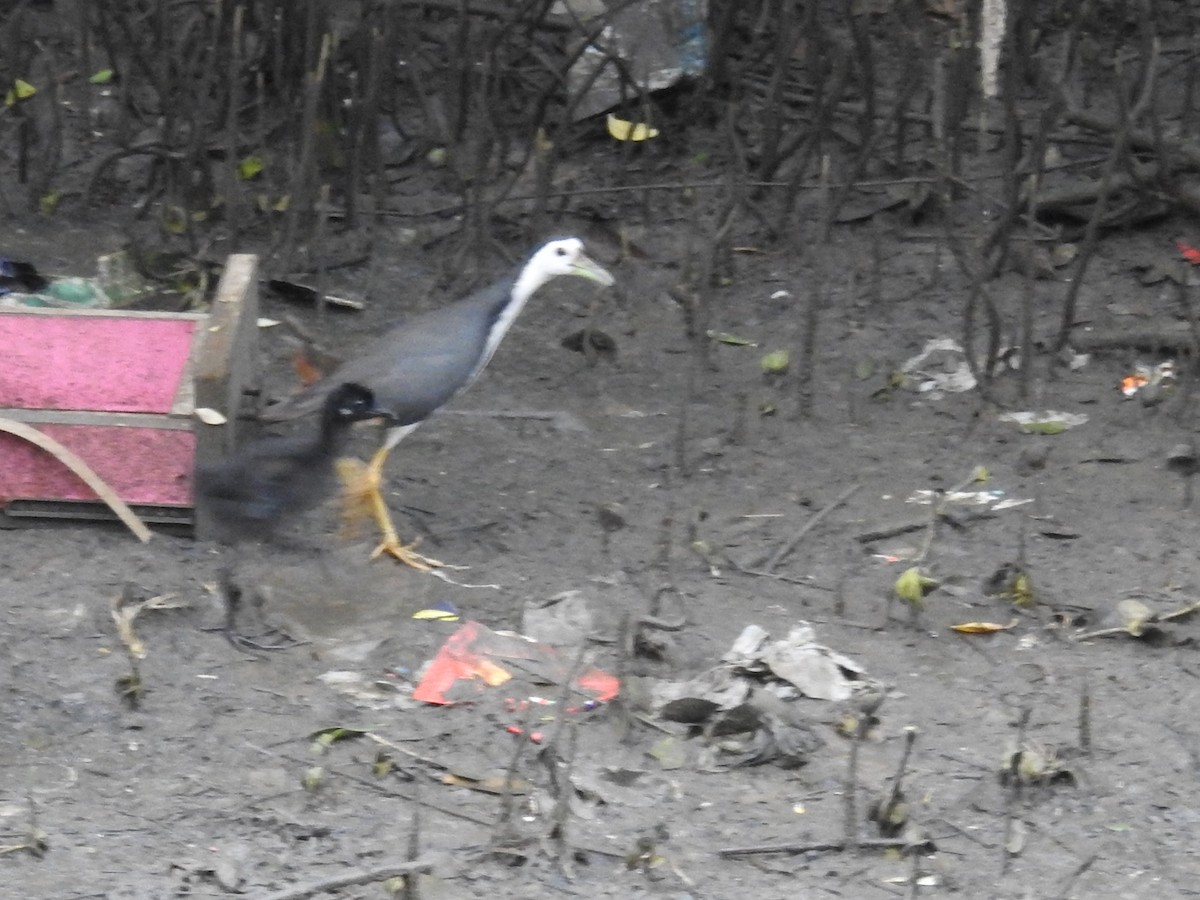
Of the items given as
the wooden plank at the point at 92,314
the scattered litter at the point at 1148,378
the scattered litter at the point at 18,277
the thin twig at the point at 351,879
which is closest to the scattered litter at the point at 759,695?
the thin twig at the point at 351,879

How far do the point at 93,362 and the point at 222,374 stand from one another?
51 cm

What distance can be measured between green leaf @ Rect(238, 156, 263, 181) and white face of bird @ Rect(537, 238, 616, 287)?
2.15m

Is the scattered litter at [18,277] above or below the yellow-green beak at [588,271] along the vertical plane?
below

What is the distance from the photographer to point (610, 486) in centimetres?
572

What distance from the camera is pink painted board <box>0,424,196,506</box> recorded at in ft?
16.2

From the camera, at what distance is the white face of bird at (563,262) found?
20.2ft

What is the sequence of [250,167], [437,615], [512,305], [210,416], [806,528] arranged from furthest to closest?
[250,167], [512,305], [806,528], [210,416], [437,615]

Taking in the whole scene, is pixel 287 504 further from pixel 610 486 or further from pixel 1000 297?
pixel 1000 297

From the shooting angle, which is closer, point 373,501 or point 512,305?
point 373,501

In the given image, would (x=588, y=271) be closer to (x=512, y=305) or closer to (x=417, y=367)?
(x=512, y=305)

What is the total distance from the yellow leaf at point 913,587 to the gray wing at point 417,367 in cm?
160

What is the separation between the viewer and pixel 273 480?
461 centimetres

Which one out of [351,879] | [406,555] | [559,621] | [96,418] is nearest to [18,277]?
[96,418]

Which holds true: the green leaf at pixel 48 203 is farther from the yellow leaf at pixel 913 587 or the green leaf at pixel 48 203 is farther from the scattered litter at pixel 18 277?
the yellow leaf at pixel 913 587
